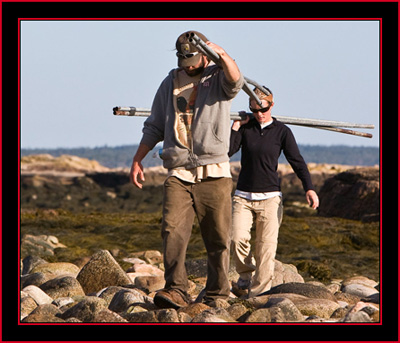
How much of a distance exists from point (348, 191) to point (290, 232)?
8.58m

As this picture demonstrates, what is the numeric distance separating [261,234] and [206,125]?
1.88 m

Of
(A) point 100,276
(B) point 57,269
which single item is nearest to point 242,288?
(A) point 100,276

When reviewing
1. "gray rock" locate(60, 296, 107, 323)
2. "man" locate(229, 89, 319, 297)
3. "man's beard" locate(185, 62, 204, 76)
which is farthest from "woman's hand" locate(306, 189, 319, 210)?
"gray rock" locate(60, 296, 107, 323)

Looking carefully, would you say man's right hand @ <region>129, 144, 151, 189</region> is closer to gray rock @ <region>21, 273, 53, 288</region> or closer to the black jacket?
the black jacket

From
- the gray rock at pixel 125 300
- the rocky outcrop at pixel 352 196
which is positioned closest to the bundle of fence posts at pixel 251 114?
the gray rock at pixel 125 300

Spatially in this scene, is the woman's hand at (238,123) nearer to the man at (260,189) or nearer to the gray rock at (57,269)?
the man at (260,189)

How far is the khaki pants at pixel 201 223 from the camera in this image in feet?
27.2

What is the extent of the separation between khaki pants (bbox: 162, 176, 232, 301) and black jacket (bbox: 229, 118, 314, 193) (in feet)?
3.44

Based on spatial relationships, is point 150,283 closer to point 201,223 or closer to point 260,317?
point 201,223
